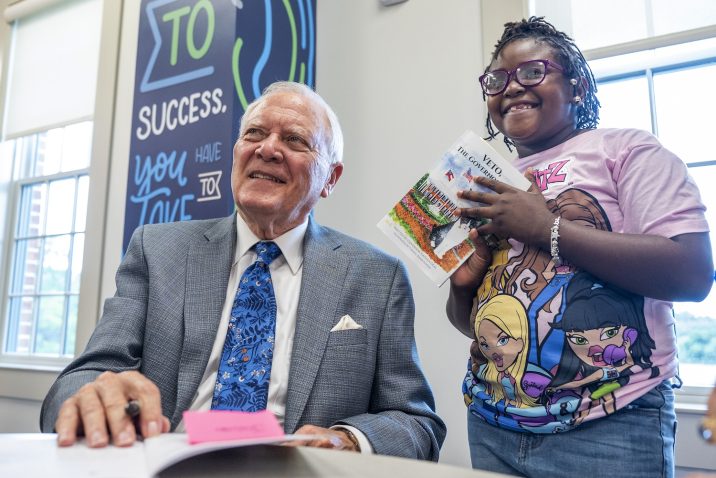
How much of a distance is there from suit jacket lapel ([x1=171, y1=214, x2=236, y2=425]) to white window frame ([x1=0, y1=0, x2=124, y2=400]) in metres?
1.75

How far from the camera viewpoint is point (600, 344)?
0.90 meters

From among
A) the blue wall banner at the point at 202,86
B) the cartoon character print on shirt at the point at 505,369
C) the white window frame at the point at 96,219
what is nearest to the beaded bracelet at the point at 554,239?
the cartoon character print on shirt at the point at 505,369

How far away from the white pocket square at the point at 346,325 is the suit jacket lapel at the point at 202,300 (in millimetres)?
270

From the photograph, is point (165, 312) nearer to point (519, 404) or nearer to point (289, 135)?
point (289, 135)

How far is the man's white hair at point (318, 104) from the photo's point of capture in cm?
142

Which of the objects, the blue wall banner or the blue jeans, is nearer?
the blue jeans

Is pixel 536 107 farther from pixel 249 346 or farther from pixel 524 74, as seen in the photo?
pixel 249 346

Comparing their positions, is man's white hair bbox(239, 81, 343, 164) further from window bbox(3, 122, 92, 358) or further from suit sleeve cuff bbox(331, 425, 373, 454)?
window bbox(3, 122, 92, 358)

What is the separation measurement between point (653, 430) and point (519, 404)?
0.70ft

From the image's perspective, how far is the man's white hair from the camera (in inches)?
56.0

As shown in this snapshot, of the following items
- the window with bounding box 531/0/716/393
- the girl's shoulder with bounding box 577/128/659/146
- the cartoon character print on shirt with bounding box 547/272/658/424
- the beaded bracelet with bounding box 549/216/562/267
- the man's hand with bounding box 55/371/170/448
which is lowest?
the man's hand with bounding box 55/371/170/448

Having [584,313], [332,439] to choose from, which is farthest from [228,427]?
[584,313]

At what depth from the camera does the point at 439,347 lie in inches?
73.5

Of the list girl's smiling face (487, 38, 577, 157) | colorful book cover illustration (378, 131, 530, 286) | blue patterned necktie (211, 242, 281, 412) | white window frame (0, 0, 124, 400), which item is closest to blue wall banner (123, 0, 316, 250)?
white window frame (0, 0, 124, 400)
